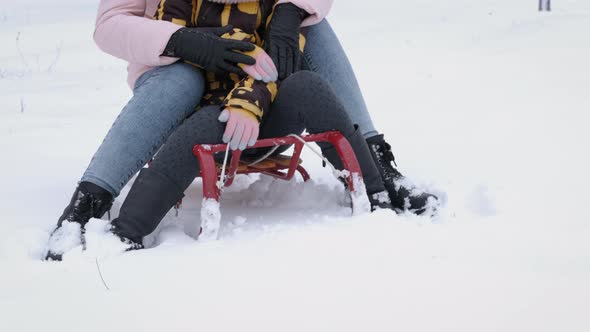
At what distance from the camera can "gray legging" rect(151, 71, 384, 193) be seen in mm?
2207

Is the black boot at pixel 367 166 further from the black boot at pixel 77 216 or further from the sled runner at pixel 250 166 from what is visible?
the black boot at pixel 77 216

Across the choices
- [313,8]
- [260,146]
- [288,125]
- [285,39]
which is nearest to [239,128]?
[260,146]

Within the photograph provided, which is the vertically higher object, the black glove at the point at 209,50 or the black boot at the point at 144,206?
the black glove at the point at 209,50

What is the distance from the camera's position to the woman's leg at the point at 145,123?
2291 mm

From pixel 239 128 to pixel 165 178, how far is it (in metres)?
0.24

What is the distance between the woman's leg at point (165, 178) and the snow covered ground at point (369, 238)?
0.26 feet

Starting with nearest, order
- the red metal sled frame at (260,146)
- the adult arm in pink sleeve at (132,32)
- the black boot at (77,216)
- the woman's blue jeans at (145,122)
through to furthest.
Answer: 1. the black boot at (77,216)
2. the red metal sled frame at (260,146)
3. the woman's blue jeans at (145,122)
4. the adult arm in pink sleeve at (132,32)

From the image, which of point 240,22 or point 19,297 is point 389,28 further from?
point 19,297

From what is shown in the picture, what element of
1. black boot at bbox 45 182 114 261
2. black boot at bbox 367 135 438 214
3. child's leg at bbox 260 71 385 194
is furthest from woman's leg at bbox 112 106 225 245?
black boot at bbox 367 135 438 214

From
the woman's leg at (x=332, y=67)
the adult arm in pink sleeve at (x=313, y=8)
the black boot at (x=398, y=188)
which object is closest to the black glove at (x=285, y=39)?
the adult arm in pink sleeve at (x=313, y=8)

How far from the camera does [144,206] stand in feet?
7.00

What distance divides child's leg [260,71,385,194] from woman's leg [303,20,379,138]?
27cm

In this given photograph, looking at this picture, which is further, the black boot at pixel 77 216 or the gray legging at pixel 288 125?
the gray legging at pixel 288 125

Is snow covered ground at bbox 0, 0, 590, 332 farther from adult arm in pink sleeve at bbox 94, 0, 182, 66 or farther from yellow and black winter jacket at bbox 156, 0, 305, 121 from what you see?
adult arm in pink sleeve at bbox 94, 0, 182, 66
